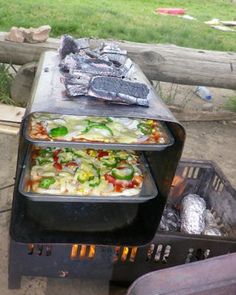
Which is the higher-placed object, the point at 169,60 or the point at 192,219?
the point at 169,60

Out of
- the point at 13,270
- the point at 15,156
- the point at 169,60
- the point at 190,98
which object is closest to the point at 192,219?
the point at 13,270

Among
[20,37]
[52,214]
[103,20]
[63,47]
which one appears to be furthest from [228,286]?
[103,20]

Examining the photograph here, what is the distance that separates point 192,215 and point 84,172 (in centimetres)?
75

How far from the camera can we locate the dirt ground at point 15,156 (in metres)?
2.51

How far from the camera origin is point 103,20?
966 centimetres

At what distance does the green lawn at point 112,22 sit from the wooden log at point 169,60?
329 centimetres

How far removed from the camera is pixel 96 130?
89.9 inches

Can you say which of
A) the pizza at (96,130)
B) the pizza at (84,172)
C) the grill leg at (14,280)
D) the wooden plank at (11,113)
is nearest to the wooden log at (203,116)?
the wooden plank at (11,113)

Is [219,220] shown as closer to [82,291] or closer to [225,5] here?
[82,291]

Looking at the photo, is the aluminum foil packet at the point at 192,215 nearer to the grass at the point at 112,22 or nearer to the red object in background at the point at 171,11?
the grass at the point at 112,22

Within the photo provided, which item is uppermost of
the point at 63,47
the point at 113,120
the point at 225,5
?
the point at 63,47

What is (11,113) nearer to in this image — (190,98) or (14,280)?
(14,280)

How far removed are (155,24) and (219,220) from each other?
8.15 m

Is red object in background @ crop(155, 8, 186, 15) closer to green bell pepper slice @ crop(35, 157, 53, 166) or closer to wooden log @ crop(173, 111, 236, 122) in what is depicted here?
wooden log @ crop(173, 111, 236, 122)
